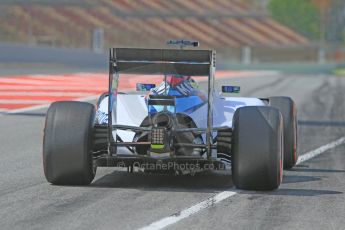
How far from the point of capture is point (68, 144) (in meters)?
8.38

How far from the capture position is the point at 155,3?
65.1 m

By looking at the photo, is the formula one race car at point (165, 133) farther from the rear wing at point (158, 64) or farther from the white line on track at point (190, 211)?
the white line on track at point (190, 211)

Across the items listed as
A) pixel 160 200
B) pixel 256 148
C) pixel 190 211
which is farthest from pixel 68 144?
pixel 256 148

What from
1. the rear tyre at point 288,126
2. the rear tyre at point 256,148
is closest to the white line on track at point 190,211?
the rear tyre at point 256,148

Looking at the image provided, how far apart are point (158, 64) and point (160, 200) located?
1.46m

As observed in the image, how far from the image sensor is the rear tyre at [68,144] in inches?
330

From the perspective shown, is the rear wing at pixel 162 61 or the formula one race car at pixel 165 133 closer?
the formula one race car at pixel 165 133

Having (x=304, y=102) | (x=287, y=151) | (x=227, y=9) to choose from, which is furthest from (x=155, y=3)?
(x=287, y=151)

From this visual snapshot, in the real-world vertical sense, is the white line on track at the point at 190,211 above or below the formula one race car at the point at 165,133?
below

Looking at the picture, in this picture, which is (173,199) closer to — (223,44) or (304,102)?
(304,102)

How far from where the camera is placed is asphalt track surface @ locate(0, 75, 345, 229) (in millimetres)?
6918

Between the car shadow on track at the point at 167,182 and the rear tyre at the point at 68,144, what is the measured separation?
0.35 m

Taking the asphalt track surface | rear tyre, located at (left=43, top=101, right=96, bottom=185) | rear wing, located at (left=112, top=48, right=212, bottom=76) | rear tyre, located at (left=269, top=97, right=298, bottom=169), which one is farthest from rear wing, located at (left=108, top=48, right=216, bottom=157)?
rear tyre, located at (left=269, top=97, right=298, bottom=169)

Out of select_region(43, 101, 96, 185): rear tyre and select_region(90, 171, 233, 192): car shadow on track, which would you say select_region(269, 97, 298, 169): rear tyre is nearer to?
select_region(90, 171, 233, 192): car shadow on track
